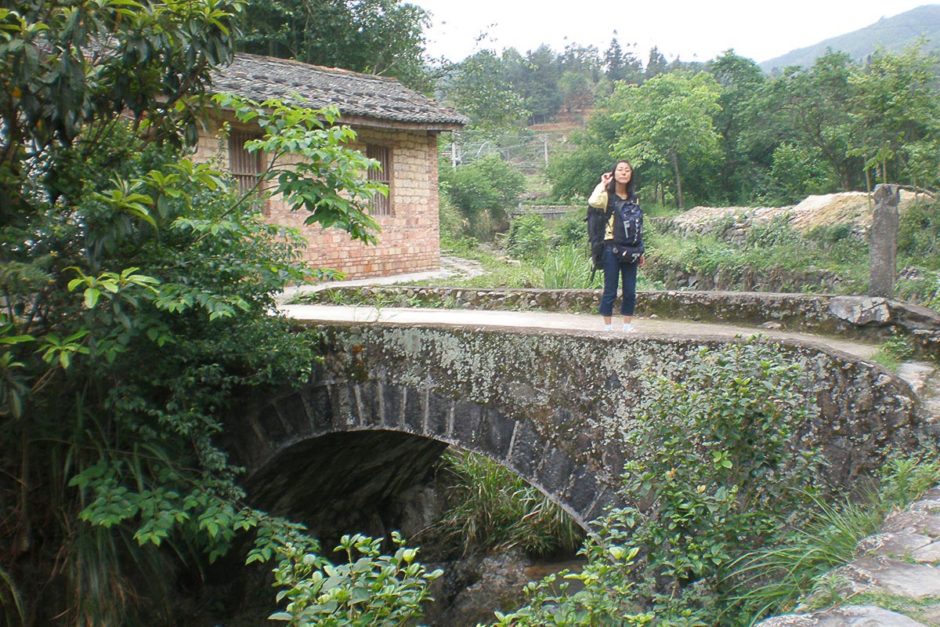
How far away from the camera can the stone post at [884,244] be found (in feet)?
21.9

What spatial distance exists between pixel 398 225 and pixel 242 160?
2963 millimetres

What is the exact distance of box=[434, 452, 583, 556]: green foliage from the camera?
8523mm

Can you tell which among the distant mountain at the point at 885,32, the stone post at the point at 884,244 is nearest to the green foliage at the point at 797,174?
the stone post at the point at 884,244

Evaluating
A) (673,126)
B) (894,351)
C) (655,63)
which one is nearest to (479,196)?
(673,126)

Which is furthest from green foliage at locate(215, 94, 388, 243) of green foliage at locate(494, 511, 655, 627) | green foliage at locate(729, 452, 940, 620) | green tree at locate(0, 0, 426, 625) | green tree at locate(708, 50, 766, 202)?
green tree at locate(708, 50, 766, 202)

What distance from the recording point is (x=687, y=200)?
22.3 m

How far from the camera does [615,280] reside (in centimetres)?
591

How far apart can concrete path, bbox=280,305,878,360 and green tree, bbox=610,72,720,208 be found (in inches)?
570

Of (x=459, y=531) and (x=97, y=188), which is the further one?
(x=459, y=531)

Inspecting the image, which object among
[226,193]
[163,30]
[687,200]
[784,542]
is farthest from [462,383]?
[687,200]

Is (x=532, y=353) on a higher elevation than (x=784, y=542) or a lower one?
higher

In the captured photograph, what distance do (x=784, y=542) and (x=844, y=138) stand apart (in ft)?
53.2

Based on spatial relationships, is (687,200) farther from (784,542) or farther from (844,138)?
(784,542)

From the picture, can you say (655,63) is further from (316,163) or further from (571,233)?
(316,163)
